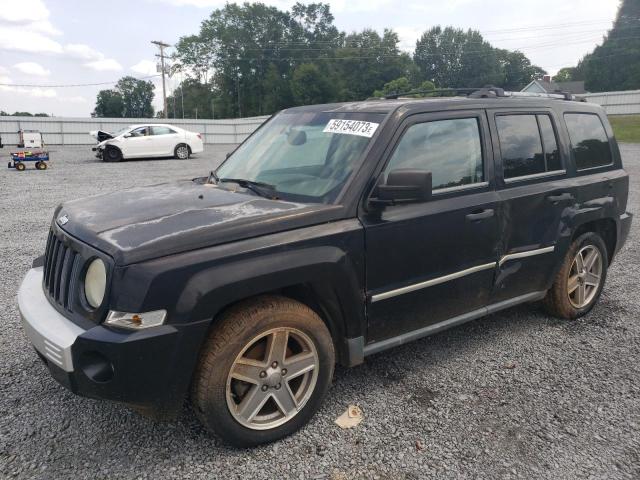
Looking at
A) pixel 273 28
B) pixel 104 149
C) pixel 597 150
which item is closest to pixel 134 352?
pixel 597 150

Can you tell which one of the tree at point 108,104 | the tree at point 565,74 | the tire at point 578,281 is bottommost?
the tire at point 578,281

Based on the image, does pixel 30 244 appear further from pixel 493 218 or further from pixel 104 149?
pixel 104 149

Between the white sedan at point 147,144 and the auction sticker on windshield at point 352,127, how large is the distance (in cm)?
1906

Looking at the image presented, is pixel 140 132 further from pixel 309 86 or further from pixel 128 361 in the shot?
pixel 309 86

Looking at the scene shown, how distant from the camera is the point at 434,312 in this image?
3.41m

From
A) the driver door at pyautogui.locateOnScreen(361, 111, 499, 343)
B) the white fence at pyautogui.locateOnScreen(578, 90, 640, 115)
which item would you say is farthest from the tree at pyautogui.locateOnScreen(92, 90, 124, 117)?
the driver door at pyautogui.locateOnScreen(361, 111, 499, 343)

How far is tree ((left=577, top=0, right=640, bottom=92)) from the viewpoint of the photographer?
255ft

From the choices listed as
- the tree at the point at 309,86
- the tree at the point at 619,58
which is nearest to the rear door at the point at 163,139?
the tree at the point at 309,86

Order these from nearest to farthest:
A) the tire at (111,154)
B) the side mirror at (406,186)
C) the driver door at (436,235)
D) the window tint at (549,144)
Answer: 1. the side mirror at (406,186)
2. the driver door at (436,235)
3. the window tint at (549,144)
4. the tire at (111,154)

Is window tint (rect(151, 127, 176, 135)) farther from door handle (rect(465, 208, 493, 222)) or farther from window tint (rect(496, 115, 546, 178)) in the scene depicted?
door handle (rect(465, 208, 493, 222))

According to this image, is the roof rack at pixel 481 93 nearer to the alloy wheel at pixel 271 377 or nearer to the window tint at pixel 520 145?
the window tint at pixel 520 145

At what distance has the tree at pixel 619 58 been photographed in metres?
77.9

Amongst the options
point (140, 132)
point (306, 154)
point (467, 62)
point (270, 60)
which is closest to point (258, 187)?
point (306, 154)

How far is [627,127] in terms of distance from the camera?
33.0 m
